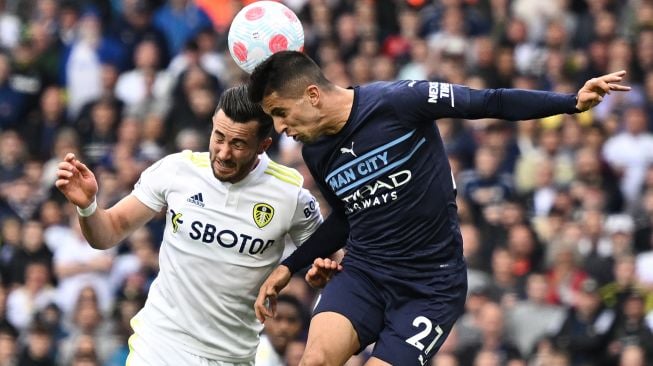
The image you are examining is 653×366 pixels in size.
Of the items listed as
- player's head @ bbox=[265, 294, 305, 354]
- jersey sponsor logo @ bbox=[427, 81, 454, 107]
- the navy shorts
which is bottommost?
player's head @ bbox=[265, 294, 305, 354]

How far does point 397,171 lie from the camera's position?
28.0 ft

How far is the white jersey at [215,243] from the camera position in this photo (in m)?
8.98

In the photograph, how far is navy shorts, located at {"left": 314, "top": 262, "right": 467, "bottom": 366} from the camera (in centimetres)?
861

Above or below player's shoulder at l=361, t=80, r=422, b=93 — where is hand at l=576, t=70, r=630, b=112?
above

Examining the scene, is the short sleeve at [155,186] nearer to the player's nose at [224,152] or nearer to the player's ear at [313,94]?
the player's nose at [224,152]

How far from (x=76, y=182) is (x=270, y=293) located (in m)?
1.16

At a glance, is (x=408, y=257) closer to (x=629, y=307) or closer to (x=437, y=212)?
(x=437, y=212)

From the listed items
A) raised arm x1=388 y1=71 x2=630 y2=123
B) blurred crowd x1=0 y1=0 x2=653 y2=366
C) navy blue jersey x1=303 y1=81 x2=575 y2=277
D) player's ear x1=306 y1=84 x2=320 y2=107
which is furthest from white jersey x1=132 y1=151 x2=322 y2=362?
blurred crowd x1=0 y1=0 x2=653 y2=366

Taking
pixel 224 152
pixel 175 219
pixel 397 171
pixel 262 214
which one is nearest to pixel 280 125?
pixel 224 152

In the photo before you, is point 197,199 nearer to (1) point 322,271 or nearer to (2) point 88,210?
(2) point 88,210

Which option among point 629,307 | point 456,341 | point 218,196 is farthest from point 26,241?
point 218,196

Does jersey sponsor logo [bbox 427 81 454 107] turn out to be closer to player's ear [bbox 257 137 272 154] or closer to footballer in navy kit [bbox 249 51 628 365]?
footballer in navy kit [bbox 249 51 628 365]

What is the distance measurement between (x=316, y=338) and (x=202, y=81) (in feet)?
28.6

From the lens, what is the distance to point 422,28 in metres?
17.9
